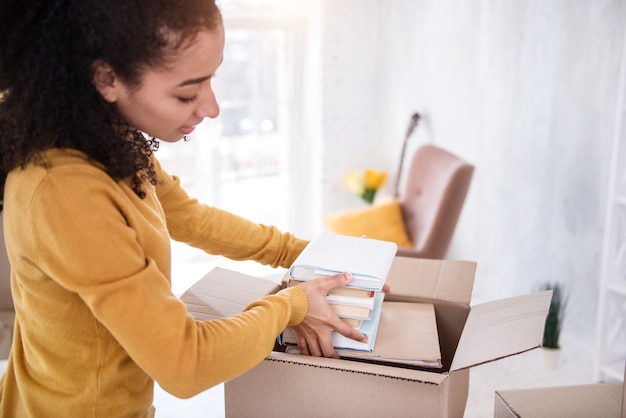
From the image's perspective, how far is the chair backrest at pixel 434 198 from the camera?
112 inches

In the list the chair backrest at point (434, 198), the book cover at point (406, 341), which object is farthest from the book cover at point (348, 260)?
the chair backrest at point (434, 198)

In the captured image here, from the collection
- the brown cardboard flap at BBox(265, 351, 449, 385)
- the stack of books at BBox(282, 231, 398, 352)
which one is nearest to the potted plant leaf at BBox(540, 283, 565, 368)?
the stack of books at BBox(282, 231, 398, 352)

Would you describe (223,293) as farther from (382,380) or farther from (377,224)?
(377,224)

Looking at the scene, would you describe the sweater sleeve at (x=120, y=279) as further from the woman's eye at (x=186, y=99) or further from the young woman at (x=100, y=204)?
the woman's eye at (x=186, y=99)

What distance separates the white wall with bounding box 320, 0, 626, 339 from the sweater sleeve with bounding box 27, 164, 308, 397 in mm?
2328

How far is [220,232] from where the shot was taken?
1.35m

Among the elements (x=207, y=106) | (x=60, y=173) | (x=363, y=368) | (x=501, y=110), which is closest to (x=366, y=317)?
(x=363, y=368)

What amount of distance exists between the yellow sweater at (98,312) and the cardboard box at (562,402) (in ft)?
1.22

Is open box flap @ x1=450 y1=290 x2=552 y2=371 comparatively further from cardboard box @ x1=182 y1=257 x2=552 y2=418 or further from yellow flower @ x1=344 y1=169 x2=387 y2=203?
yellow flower @ x1=344 y1=169 x2=387 y2=203

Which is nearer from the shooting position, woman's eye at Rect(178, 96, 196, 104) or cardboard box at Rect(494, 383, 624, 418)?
woman's eye at Rect(178, 96, 196, 104)

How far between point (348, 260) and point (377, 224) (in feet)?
6.75

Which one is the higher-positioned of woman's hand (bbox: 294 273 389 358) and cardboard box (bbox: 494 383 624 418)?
woman's hand (bbox: 294 273 389 358)

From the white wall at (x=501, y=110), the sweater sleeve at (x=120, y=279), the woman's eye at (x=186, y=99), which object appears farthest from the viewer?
the white wall at (x=501, y=110)

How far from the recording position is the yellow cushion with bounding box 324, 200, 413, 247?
318 cm
